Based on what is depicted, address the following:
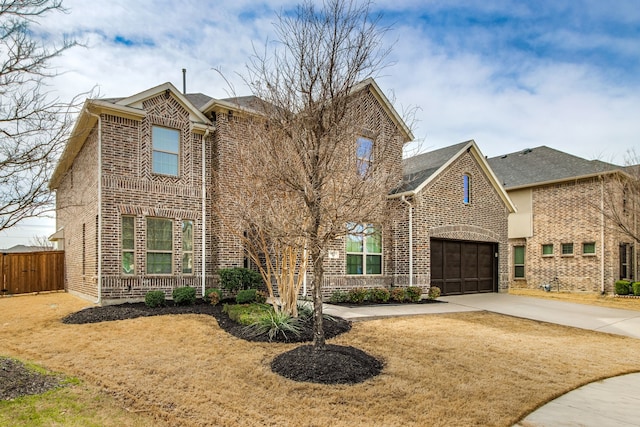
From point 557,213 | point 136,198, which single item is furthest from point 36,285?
point 557,213

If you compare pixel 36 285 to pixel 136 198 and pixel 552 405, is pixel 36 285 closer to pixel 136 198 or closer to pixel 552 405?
pixel 136 198

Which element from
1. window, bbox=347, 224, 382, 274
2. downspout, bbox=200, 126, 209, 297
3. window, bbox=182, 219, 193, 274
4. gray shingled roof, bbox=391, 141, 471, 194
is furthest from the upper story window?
window, bbox=182, 219, 193, 274

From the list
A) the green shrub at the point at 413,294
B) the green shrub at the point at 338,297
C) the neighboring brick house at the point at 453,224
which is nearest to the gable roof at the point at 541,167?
the neighboring brick house at the point at 453,224

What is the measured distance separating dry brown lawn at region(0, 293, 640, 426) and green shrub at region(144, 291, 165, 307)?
1.64 metres

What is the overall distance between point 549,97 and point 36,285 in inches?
818

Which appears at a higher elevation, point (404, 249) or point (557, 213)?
point (557, 213)

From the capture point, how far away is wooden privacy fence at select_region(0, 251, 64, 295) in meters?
15.5

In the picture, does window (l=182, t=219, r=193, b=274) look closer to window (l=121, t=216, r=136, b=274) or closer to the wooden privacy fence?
window (l=121, t=216, r=136, b=274)

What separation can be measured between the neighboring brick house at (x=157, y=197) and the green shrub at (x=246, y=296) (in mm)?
1800

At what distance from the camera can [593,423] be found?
4262 millimetres

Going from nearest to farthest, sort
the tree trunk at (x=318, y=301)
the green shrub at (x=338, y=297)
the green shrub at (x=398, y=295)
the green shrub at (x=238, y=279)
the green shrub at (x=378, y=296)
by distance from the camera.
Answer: the tree trunk at (x=318, y=301), the green shrub at (x=238, y=279), the green shrub at (x=338, y=297), the green shrub at (x=378, y=296), the green shrub at (x=398, y=295)

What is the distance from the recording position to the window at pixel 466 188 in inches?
622

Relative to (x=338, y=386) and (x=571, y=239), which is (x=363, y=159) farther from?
(x=571, y=239)

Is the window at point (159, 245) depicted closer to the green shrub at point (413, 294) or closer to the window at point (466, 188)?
the green shrub at point (413, 294)
